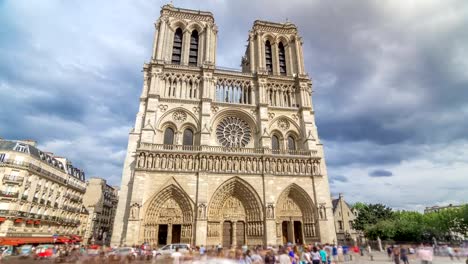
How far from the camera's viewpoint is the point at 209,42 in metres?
26.5

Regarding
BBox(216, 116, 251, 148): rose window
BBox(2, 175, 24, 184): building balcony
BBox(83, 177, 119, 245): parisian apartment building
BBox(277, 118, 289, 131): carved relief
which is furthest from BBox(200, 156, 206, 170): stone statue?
BBox(83, 177, 119, 245): parisian apartment building

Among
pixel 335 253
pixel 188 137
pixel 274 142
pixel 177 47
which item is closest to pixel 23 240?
pixel 188 137

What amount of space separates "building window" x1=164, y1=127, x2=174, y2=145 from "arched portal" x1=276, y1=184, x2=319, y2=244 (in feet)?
35.5

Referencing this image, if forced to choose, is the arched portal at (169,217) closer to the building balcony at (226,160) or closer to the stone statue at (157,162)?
the stone statue at (157,162)

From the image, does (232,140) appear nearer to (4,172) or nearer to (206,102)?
(206,102)

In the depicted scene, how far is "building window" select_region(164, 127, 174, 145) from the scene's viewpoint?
2232 centimetres

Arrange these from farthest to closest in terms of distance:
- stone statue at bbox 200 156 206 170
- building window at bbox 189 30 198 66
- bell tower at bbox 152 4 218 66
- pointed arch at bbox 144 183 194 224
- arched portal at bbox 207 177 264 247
→ building window at bbox 189 30 198 66
bell tower at bbox 152 4 218 66
stone statue at bbox 200 156 206 170
arched portal at bbox 207 177 264 247
pointed arch at bbox 144 183 194 224

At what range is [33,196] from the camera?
75.6 ft

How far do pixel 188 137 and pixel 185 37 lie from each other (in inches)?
456

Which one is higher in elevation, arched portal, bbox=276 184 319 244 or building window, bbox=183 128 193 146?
building window, bbox=183 128 193 146

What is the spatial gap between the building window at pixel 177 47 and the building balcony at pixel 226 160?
10.7 meters

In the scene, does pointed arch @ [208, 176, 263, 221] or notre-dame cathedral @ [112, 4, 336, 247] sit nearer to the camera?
notre-dame cathedral @ [112, 4, 336, 247]

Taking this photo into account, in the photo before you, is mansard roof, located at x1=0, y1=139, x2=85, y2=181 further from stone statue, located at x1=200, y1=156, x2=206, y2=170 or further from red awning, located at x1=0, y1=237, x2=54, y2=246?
stone statue, located at x1=200, y1=156, x2=206, y2=170

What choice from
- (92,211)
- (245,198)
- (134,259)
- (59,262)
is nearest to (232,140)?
(245,198)
